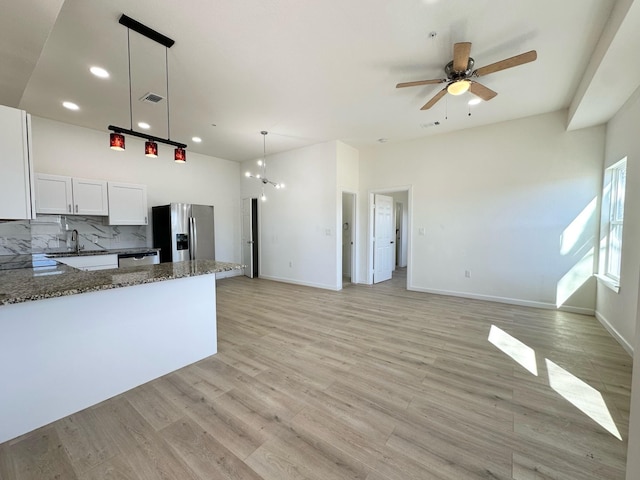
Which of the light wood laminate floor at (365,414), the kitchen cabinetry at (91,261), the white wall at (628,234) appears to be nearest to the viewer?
the light wood laminate floor at (365,414)

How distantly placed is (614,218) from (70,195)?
7.92 metres

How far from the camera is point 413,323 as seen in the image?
141 inches

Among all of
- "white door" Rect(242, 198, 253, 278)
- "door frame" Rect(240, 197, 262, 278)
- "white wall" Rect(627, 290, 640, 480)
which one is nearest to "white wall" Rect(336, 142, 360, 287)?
"door frame" Rect(240, 197, 262, 278)

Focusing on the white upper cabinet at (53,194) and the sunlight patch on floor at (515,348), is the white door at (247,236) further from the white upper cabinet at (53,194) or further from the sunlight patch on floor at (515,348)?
the sunlight patch on floor at (515,348)

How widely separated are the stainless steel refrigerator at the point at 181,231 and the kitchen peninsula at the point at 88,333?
7.95 feet

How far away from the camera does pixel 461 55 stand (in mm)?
2264

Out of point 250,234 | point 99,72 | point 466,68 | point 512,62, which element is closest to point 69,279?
point 99,72

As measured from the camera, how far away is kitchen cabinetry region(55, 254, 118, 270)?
3.82 metres

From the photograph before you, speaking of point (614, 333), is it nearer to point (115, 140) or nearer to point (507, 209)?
point (507, 209)

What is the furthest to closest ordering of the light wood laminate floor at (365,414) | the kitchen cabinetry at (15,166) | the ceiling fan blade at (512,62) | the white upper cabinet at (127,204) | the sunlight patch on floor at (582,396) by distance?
the white upper cabinet at (127,204), the ceiling fan blade at (512,62), the kitchen cabinetry at (15,166), the sunlight patch on floor at (582,396), the light wood laminate floor at (365,414)

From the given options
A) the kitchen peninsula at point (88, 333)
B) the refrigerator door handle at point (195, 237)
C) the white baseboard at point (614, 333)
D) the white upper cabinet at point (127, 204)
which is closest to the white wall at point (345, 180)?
the refrigerator door handle at point (195, 237)

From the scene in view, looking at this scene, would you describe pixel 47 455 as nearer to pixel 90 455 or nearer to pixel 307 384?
pixel 90 455

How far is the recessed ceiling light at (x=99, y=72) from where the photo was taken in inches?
110

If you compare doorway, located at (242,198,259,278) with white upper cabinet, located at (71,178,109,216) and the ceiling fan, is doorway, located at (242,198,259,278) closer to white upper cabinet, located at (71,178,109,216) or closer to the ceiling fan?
white upper cabinet, located at (71,178,109,216)
